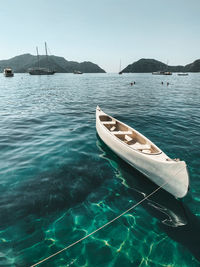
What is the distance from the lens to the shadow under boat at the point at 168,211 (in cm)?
632

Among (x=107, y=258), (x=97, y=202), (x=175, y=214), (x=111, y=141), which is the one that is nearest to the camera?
(x=107, y=258)

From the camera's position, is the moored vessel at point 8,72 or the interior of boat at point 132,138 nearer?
the interior of boat at point 132,138

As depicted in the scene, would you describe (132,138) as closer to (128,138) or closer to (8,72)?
(128,138)

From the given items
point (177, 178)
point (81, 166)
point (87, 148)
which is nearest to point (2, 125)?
point (87, 148)

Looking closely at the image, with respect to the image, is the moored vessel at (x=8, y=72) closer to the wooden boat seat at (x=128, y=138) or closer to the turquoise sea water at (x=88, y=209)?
the turquoise sea water at (x=88, y=209)

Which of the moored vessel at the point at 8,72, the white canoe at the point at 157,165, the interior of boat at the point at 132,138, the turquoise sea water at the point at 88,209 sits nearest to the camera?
the turquoise sea water at the point at 88,209

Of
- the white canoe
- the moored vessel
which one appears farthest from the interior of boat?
the moored vessel

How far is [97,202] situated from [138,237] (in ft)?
8.26

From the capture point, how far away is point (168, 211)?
24.7 ft

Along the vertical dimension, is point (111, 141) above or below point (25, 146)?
above

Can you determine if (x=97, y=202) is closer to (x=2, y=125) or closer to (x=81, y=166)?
(x=81, y=166)

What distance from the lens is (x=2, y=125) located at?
18453 mm

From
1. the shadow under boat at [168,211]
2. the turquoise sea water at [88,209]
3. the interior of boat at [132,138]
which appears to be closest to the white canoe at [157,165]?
the interior of boat at [132,138]

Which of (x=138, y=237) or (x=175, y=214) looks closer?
(x=138, y=237)
